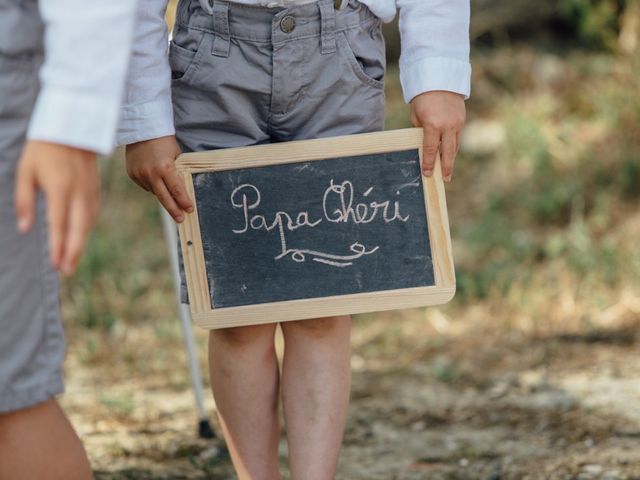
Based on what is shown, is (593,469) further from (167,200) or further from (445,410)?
(167,200)

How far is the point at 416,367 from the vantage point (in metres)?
3.40

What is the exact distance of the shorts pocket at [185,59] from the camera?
6.15 ft

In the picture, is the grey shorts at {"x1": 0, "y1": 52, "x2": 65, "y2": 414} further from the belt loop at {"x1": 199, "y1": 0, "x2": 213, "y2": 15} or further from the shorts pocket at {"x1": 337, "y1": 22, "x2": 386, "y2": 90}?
the shorts pocket at {"x1": 337, "y1": 22, "x2": 386, "y2": 90}

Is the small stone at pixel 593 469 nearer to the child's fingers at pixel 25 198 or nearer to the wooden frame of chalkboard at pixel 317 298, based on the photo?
the wooden frame of chalkboard at pixel 317 298

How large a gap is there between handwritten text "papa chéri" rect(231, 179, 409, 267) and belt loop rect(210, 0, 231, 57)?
0.27 m

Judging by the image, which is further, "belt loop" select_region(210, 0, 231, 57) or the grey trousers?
"belt loop" select_region(210, 0, 231, 57)

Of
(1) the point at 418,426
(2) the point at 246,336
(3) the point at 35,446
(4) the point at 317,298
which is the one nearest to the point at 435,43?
(4) the point at 317,298

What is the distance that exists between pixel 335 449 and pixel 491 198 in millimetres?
3028

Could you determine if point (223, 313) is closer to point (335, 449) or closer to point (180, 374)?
point (335, 449)

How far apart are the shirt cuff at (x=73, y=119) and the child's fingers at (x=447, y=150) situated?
2.62ft

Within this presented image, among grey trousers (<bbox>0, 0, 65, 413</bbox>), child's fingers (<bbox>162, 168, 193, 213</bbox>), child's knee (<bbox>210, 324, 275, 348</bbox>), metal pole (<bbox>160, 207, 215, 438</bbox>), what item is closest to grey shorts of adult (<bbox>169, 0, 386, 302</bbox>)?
child's fingers (<bbox>162, 168, 193, 213</bbox>)

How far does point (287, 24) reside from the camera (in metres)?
1.85

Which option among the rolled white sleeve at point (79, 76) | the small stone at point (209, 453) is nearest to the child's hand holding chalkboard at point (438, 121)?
the rolled white sleeve at point (79, 76)

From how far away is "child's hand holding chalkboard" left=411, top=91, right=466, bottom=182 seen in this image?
192 centimetres
